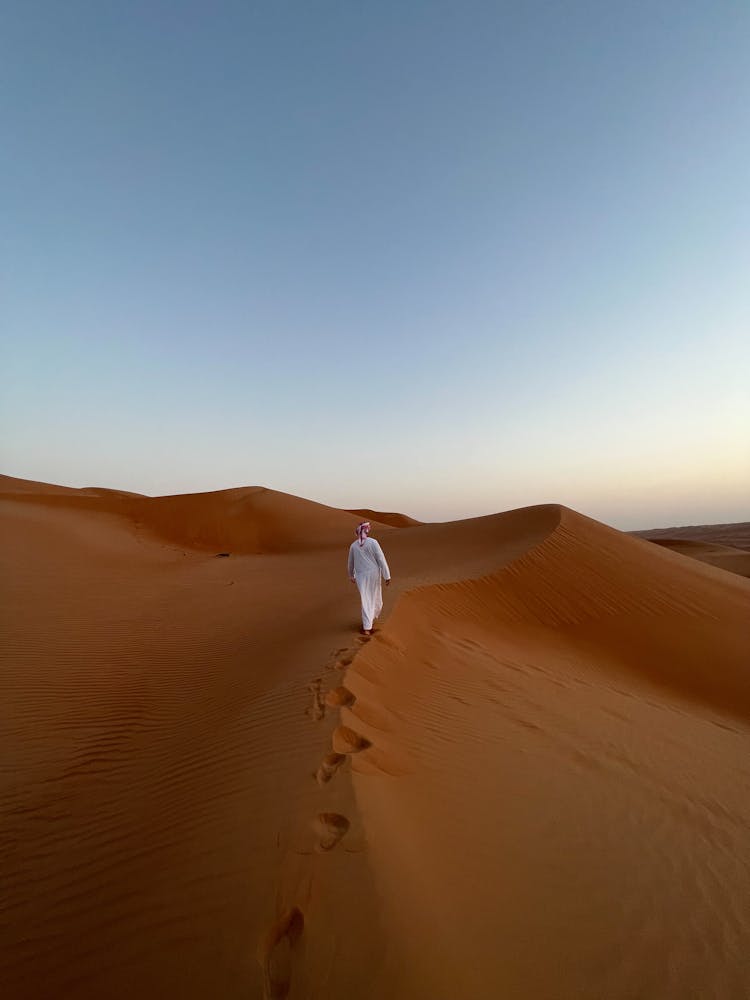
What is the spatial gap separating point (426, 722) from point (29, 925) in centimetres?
330

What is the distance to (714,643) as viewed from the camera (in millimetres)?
9891

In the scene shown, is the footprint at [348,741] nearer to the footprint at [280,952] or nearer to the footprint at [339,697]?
the footprint at [339,697]

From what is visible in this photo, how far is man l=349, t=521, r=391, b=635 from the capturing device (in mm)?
7312

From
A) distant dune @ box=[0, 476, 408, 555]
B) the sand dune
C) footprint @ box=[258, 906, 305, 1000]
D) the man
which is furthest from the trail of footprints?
the sand dune

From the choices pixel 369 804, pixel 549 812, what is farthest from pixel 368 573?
pixel 369 804

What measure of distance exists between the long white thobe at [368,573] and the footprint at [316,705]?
6.99ft

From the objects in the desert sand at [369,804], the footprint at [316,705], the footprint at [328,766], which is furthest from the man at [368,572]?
the footprint at [328,766]

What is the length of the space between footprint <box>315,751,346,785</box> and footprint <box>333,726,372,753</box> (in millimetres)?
103

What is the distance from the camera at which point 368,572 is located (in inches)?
293

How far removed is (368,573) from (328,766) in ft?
13.0

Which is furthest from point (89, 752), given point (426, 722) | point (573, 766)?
point (573, 766)

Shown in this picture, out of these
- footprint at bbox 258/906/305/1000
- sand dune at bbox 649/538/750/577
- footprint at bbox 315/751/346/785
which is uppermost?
sand dune at bbox 649/538/750/577

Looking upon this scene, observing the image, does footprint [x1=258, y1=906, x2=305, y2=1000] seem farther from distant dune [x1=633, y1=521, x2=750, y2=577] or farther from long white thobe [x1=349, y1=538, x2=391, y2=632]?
distant dune [x1=633, y1=521, x2=750, y2=577]

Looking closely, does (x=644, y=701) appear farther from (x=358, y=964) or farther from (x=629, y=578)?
(x=358, y=964)
